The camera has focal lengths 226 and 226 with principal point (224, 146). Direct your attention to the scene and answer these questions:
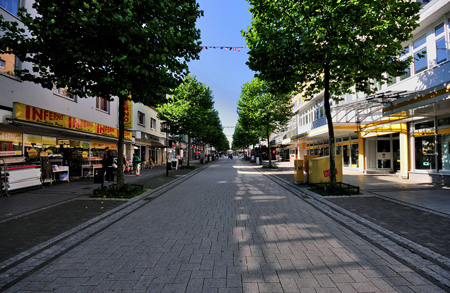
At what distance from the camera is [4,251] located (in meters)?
3.63

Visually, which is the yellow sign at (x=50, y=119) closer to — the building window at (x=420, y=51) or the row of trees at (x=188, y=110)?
the row of trees at (x=188, y=110)

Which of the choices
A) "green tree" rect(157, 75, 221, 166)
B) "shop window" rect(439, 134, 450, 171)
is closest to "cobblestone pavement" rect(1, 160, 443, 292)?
"shop window" rect(439, 134, 450, 171)

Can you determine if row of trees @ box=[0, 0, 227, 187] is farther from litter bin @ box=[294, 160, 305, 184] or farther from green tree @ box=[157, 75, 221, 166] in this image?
green tree @ box=[157, 75, 221, 166]

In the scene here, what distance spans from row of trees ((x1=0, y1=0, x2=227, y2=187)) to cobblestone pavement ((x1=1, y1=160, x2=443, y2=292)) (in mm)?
4713

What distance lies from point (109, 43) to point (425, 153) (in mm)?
15421

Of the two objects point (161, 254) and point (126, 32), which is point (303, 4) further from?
point (161, 254)

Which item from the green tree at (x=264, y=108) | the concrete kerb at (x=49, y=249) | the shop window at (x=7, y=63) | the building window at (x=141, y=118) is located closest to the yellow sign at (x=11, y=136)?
the shop window at (x=7, y=63)

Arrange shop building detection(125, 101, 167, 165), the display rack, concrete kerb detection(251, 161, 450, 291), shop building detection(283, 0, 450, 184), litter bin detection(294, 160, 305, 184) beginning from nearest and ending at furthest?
concrete kerb detection(251, 161, 450, 291), the display rack, shop building detection(283, 0, 450, 184), litter bin detection(294, 160, 305, 184), shop building detection(125, 101, 167, 165)

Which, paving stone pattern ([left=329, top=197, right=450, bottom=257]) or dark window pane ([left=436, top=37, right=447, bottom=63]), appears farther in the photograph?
dark window pane ([left=436, top=37, right=447, bottom=63])

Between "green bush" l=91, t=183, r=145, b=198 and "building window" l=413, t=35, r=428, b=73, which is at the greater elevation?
"building window" l=413, t=35, r=428, b=73

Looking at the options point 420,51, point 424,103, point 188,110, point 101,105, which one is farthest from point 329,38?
point 101,105

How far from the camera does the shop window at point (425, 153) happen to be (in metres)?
11.6

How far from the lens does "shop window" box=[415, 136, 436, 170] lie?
11.6 metres

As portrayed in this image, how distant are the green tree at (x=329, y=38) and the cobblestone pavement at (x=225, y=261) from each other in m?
5.37
